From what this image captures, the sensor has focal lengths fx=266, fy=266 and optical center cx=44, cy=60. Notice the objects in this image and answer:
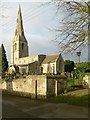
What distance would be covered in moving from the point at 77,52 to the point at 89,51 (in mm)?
797

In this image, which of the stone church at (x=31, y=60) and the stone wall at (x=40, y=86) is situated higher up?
the stone church at (x=31, y=60)

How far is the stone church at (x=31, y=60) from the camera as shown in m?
77.4

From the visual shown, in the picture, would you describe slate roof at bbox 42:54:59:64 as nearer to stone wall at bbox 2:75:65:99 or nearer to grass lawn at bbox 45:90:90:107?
stone wall at bbox 2:75:65:99

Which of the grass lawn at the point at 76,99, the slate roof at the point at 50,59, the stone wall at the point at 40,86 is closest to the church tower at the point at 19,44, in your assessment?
the slate roof at the point at 50,59

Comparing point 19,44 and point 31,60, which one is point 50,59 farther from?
point 19,44

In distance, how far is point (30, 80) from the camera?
971 inches

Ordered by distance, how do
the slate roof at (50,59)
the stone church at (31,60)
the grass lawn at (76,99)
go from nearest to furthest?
the grass lawn at (76,99), the stone church at (31,60), the slate roof at (50,59)

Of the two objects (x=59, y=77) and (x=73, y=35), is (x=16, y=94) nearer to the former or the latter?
(x=59, y=77)

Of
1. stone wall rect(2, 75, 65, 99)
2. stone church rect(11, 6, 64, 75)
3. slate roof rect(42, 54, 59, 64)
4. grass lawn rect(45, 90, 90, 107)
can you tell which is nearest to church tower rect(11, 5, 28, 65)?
stone church rect(11, 6, 64, 75)

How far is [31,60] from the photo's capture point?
8869 cm

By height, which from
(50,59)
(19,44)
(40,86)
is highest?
(19,44)

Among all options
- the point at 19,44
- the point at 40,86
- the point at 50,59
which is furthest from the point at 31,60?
the point at 40,86

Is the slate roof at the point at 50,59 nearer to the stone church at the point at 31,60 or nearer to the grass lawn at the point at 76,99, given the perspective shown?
the stone church at the point at 31,60

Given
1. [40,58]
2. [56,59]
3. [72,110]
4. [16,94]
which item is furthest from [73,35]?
[40,58]
